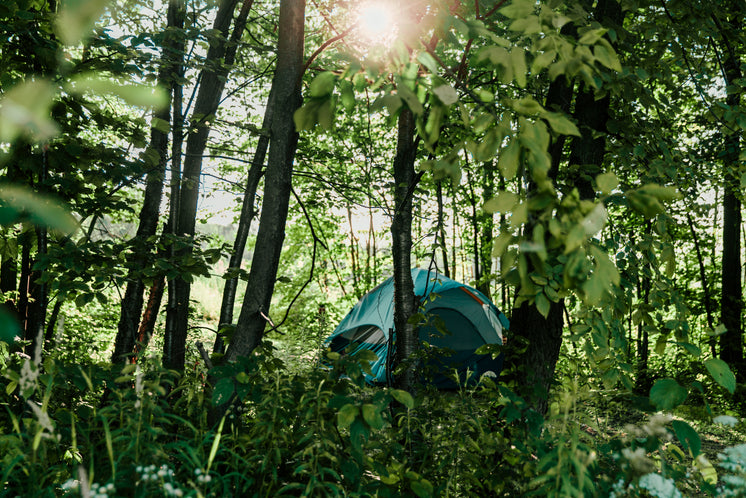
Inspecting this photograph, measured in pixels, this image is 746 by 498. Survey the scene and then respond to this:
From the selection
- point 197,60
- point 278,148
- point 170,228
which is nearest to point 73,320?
point 170,228

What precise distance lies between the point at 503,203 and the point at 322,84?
49 centimetres

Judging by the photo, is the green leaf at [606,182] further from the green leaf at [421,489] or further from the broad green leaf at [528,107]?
the green leaf at [421,489]

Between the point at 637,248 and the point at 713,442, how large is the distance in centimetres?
457

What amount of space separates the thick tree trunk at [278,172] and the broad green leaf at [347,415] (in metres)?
0.92

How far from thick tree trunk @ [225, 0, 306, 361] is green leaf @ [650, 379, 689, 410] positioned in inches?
59.6

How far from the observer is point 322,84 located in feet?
3.28

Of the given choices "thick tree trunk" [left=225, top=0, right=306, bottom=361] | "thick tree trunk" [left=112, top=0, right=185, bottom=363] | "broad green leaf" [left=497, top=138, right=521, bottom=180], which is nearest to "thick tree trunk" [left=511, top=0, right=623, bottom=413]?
"thick tree trunk" [left=225, top=0, right=306, bottom=361]

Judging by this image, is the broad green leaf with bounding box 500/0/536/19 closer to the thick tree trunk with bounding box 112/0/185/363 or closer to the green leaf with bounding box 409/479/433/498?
the green leaf with bounding box 409/479/433/498

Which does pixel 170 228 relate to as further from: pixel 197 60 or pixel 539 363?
pixel 539 363

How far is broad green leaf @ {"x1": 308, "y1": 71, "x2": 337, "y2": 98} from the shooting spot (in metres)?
1.00

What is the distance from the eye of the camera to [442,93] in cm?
99

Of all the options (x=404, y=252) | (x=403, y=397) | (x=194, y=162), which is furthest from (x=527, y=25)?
(x=194, y=162)

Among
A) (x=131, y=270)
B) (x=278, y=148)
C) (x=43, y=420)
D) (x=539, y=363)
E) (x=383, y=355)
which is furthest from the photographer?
(x=383, y=355)

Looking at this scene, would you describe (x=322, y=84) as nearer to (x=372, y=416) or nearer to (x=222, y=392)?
(x=372, y=416)
